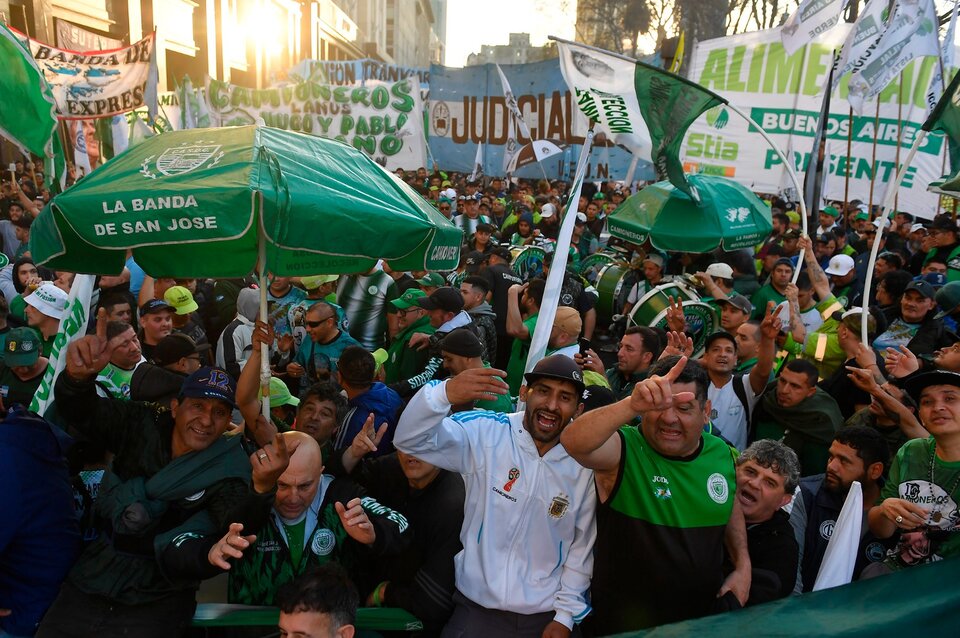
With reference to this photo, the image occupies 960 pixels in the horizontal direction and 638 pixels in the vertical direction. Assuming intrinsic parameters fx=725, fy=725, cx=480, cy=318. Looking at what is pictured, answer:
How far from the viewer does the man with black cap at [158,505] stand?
2.83 m

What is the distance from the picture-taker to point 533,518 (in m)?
2.97

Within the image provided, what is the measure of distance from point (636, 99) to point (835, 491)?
11.9ft

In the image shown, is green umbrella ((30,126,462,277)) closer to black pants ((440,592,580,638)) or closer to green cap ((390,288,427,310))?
black pants ((440,592,580,638))

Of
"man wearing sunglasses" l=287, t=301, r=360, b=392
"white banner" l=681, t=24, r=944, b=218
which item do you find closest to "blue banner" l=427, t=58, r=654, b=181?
"white banner" l=681, t=24, r=944, b=218

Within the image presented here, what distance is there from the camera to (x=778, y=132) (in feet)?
39.0

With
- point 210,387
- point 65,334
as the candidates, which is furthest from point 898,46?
point 65,334

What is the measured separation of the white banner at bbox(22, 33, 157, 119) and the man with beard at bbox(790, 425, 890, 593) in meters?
6.84

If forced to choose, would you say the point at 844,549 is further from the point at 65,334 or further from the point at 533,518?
the point at 65,334

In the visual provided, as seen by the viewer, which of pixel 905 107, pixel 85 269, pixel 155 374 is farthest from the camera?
pixel 905 107

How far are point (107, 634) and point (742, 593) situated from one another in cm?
252

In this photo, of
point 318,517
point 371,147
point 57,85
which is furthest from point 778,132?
→ point 318,517

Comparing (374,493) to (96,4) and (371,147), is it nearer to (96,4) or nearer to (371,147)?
(371,147)

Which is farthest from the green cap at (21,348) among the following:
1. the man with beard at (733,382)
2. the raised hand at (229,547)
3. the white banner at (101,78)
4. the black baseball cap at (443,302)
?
the man with beard at (733,382)

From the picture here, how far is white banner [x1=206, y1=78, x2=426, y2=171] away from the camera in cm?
1534
